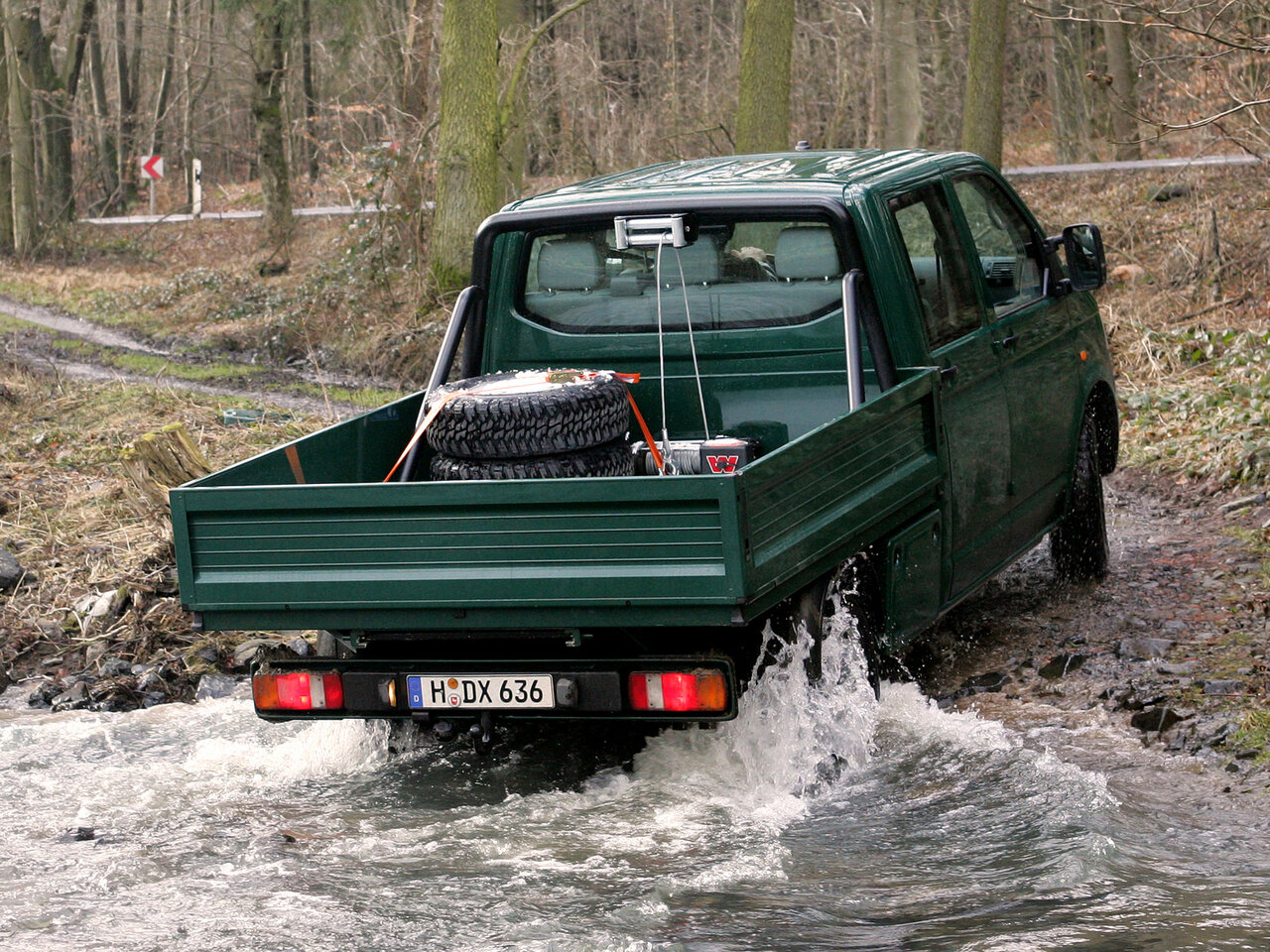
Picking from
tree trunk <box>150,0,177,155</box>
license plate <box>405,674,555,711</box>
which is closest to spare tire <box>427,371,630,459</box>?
license plate <box>405,674,555,711</box>

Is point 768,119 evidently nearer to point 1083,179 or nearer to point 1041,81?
point 1083,179

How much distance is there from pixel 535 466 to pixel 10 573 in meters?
4.08

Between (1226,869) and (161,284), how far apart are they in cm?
2233

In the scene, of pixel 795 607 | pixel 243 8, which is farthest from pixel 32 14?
pixel 795 607

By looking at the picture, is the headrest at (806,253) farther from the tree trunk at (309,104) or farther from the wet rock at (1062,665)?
the tree trunk at (309,104)

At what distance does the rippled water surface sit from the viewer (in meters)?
3.81

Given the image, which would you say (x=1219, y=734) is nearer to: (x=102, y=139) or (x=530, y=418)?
(x=530, y=418)

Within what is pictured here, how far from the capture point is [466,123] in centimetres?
1470

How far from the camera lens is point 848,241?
5328mm

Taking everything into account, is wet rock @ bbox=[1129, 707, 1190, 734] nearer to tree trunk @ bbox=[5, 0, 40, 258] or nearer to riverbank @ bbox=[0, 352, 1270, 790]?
riverbank @ bbox=[0, 352, 1270, 790]

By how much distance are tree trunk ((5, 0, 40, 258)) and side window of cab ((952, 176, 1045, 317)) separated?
26.6 meters

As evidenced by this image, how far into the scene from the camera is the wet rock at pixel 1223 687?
5.55 m

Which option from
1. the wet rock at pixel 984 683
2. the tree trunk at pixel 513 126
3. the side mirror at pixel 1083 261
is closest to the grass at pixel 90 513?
the wet rock at pixel 984 683

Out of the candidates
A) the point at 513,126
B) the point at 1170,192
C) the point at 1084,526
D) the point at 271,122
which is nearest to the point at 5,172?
the point at 271,122
